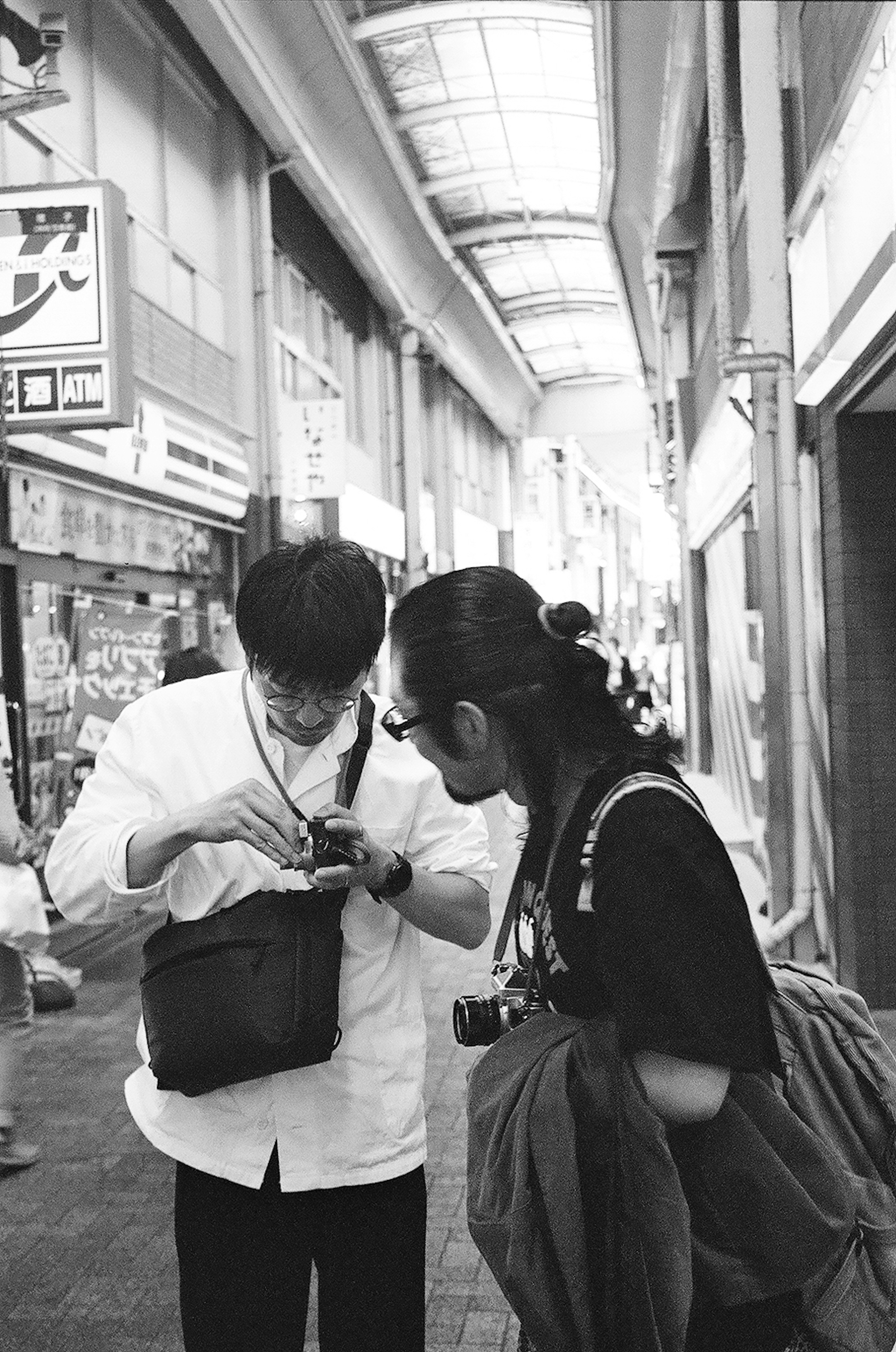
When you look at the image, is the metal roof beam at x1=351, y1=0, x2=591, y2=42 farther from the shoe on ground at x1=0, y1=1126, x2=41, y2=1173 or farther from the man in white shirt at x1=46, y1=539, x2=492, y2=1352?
the man in white shirt at x1=46, y1=539, x2=492, y2=1352

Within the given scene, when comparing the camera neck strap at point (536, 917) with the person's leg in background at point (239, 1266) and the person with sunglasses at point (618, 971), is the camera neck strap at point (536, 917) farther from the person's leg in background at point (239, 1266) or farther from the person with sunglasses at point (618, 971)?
the person's leg in background at point (239, 1266)

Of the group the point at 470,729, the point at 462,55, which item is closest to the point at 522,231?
the point at 462,55

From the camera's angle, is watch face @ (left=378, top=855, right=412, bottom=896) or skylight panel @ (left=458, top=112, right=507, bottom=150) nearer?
watch face @ (left=378, top=855, right=412, bottom=896)

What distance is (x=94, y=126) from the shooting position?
436 inches

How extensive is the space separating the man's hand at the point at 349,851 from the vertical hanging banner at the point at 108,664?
737 cm

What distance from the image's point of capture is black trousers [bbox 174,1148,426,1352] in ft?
7.18

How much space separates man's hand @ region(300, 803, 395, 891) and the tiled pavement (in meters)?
2.07

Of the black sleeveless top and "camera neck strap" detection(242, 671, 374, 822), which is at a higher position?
"camera neck strap" detection(242, 671, 374, 822)

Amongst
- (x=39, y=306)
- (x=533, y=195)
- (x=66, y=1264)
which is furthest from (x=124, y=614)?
(x=533, y=195)

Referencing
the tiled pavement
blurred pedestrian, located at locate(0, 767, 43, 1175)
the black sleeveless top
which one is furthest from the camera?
blurred pedestrian, located at locate(0, 767, 43, 1175)

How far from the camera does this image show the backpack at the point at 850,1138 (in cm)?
184

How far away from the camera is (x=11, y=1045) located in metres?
5.14

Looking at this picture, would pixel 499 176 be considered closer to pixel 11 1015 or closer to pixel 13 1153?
pixel 11 1015

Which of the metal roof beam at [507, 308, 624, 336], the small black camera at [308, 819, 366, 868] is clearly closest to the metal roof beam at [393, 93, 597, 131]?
the metal roof beam at [507, 308, 624, 336]
